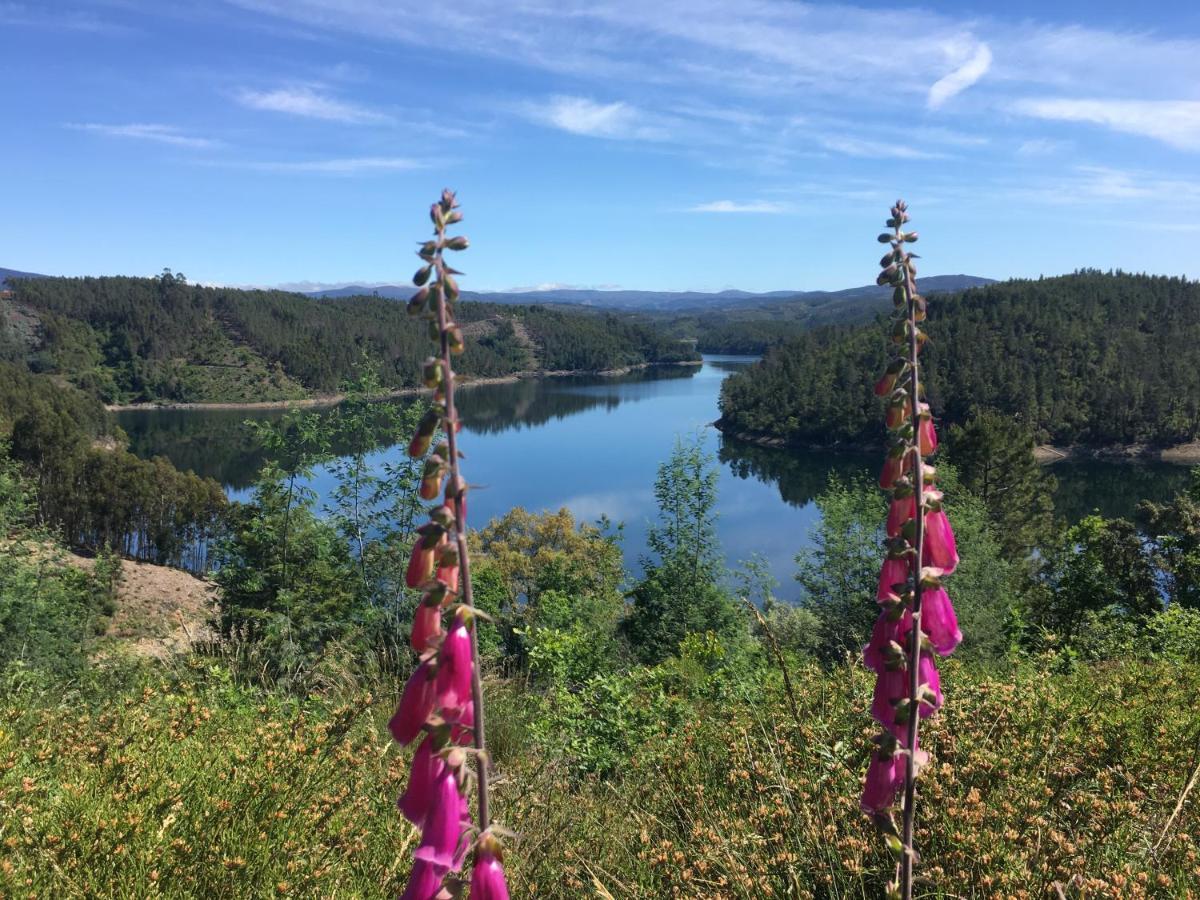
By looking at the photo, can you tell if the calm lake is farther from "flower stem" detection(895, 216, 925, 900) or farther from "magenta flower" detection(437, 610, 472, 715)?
"magenta flower" detection(437, 610, 472, 715)

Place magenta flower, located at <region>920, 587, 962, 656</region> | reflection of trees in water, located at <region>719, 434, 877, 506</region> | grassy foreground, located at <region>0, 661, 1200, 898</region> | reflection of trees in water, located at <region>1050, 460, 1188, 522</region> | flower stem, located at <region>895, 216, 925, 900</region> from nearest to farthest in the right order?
flower stem, located at <region>895, 216, 925, 900</region>, magenta flower, located at <region>920, 587, 962, 656</region>, grassy foreground, located at <region>0, 661, 1200, 898</region>, reflection of trees in water, located at <region>1050, 460, 1188, 522</region>, reflection of trees in water, located at <region>719, 434, 877, 506</region>

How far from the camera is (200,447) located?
80.9 m

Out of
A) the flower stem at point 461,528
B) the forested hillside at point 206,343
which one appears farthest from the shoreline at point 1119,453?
the flower stem at point 461,528

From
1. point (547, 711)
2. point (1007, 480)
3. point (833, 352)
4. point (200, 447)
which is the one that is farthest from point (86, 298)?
point (547, 711)

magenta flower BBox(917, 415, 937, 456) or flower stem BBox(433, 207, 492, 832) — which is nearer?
flower stem BBox(433, 207, 492, 832)

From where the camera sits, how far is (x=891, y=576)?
5.38 feet

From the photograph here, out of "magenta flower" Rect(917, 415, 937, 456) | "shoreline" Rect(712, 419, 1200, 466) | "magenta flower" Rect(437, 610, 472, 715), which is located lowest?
"shoreline" Rect(712, 419, 1200, 466)

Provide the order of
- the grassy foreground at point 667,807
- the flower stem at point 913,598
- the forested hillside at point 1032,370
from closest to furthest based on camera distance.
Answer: the flower stem at point 913,598
the grassy foreground at point 667,807
the forested hillside at point 1032,370

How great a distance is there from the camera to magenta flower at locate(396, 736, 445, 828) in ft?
4.25

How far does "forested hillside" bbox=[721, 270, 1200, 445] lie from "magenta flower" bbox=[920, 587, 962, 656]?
227 feet

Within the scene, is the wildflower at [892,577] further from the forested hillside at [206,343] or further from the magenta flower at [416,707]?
the forested hillside at [206,343]

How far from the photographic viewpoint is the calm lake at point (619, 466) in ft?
165

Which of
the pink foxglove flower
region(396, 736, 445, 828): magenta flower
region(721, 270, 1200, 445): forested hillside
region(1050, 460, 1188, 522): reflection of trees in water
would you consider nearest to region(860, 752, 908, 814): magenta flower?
region(396, 736, 445, 828): magenta flower

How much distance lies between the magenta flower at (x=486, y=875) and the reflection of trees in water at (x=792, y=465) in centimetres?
5805
